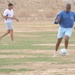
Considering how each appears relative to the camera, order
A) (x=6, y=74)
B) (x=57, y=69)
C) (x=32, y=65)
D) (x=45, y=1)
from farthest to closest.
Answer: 1. (x=45, y=1)
2. (x=32, y=65)
3. (x=57, y=69)
4. (x=6, y=74)

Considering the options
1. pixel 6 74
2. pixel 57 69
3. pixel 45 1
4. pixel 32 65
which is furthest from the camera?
pixel 45 1

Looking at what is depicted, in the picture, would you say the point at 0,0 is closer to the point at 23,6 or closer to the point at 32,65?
the point at 23,6

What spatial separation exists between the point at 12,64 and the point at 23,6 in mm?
58167

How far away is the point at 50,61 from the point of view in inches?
675

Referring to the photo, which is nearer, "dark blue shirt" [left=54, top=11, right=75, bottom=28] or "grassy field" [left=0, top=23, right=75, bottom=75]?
"grassy field" [left=0, top=23, right=75, bottom=75]

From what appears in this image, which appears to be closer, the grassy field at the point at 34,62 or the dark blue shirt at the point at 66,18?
the grassy field at the point at 34,62

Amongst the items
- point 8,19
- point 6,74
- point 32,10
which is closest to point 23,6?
point 32,10

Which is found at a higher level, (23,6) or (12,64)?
(12,64)

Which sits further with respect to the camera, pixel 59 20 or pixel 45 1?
pixel 45 1

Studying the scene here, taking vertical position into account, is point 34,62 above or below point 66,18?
below

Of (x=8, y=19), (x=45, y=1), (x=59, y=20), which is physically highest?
(x=59, y=20)

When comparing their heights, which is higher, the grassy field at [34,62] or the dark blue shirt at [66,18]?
the dark blue shirt at [66,18]

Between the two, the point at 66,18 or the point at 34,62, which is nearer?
the point at 34,62

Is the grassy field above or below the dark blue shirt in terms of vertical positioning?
below
